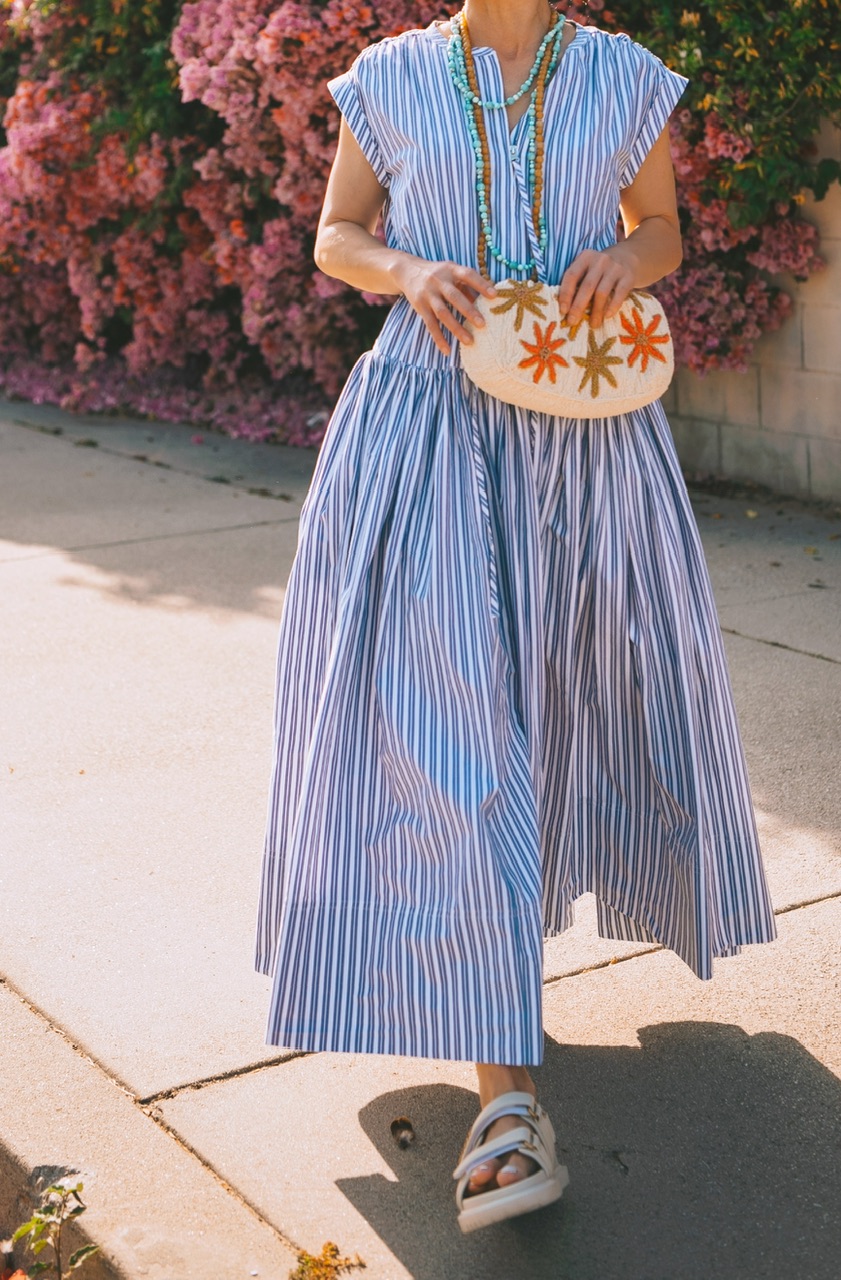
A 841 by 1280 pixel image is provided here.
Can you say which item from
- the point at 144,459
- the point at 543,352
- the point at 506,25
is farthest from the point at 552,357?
the point at 144,459

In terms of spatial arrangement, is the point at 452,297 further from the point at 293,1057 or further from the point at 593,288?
the point at 293,1057

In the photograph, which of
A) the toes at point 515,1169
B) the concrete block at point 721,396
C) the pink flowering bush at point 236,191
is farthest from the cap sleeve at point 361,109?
the concrete block at point 721,396

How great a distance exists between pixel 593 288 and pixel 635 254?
0.17 m

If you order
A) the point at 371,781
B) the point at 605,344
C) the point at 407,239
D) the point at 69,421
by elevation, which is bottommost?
the point at 69,421

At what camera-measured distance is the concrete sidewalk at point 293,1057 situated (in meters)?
2.07

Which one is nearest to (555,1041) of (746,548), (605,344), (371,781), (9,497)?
(371,781)

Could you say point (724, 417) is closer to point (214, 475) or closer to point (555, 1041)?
point (214, 475)

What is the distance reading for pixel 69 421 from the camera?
8.89 meters

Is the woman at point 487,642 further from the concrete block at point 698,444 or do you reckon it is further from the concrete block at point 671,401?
the concrete block at point 671,401

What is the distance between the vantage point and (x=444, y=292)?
216 centimetres

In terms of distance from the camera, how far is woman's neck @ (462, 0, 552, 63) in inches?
91.4

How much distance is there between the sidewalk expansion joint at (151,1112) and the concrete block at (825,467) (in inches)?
163

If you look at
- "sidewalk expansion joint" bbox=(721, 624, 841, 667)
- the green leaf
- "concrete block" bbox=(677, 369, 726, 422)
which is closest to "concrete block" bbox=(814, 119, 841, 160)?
"concrete block" bbox=(677, 369, 726, 422)

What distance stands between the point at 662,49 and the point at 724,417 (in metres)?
1.44
